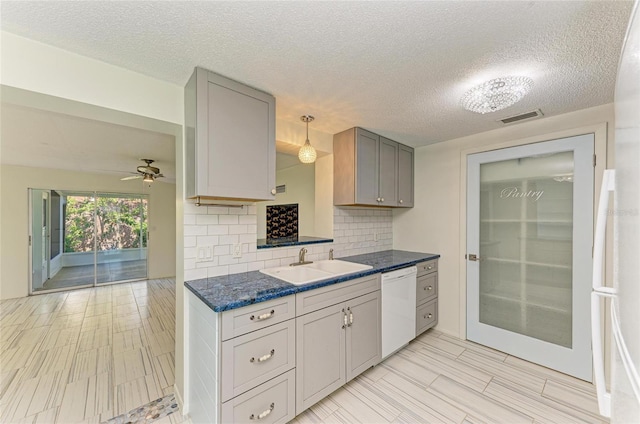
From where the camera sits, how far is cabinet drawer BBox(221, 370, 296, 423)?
55.6 inches

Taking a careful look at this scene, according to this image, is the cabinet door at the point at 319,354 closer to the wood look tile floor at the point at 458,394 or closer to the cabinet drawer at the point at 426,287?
the wood look tile floor at the point at 458,394

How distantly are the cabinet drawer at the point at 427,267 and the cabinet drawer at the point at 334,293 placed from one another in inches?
31.3

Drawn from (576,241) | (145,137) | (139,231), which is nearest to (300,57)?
(145,137)

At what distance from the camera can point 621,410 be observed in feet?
2.08

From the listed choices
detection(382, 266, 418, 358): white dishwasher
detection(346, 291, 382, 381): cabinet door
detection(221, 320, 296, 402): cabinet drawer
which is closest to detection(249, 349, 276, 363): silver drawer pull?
detection(221, 320, 296, 402): cabinet drawer

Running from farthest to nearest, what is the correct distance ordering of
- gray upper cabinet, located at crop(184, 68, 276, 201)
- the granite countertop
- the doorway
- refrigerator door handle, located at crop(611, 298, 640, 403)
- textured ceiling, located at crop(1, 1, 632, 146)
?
the doorway < gray upper cabinet, located at crop(184, 68, 276, 201) < the granite countertop < textured ceiling, located at crop(1, 1, 632, 146) < refrigerator door handle, located at crop(611, 298, 640, 403)

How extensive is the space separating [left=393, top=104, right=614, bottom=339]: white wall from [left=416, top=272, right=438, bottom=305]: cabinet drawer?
0.11 m

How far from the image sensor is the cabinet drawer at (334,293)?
175cm

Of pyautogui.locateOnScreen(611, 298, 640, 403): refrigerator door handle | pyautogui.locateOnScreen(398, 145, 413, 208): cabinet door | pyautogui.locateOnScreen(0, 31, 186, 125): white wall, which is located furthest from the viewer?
pyautogui.locateOnScreen(398, 145, 413, 208): cabinet door

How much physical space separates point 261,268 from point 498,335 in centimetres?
256

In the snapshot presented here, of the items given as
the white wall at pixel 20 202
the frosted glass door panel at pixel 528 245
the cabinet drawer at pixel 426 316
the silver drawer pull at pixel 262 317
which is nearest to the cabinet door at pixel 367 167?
the frosted glass door panel at pixel 528 245

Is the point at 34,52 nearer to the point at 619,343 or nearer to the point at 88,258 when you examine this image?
the point at 619,343

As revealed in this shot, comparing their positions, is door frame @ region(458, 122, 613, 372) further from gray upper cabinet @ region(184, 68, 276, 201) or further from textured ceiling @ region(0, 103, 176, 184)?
textured ceiling @ region(0, 103, 176, 184)

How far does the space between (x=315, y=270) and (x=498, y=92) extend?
1.99m
